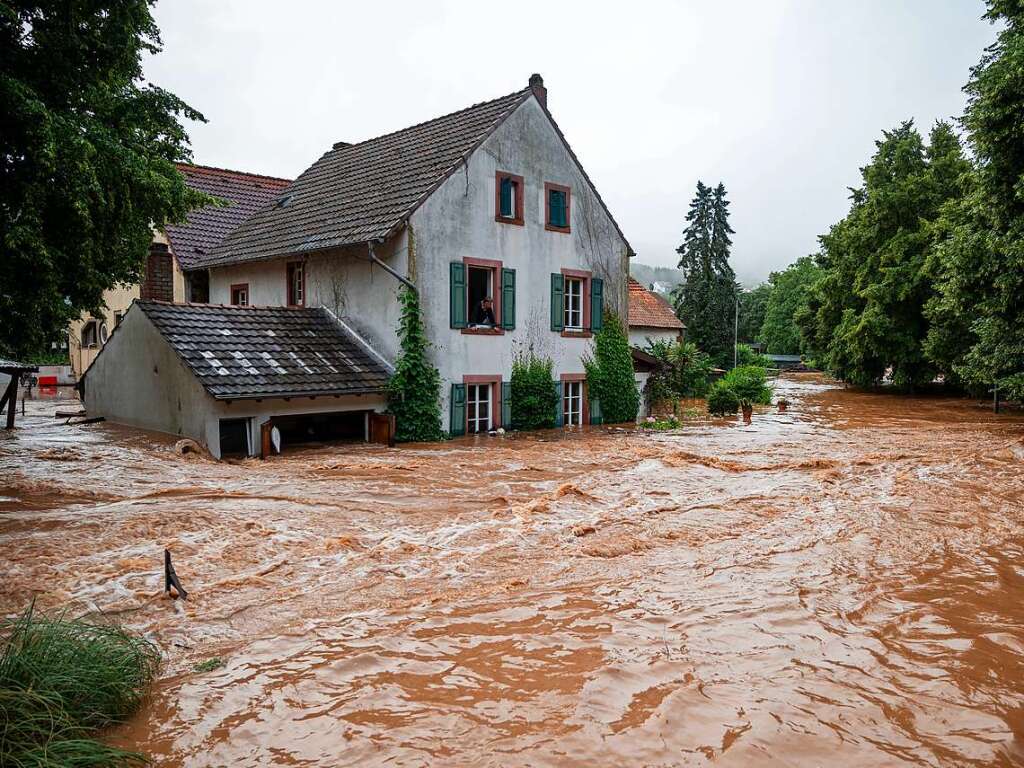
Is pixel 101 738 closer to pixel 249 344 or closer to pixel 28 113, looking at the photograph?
pixel 28 113

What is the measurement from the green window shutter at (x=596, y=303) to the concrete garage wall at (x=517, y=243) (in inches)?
13.3

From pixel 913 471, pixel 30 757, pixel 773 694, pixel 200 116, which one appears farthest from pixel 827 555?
pixel 200 116

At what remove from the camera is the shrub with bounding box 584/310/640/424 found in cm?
2394

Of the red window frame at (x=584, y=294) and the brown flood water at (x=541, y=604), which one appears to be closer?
the brown flood water at (x=541, y=604)

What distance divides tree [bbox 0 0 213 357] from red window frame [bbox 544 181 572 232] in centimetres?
1115

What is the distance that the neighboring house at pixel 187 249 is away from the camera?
26.5 m

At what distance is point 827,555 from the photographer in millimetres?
9891

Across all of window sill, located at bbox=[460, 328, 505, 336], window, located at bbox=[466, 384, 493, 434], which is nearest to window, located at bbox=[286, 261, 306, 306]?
window sill, located at bbox=[460, 328, 505, 336]

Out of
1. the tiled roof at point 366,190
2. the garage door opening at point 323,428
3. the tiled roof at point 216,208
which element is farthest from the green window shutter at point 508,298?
the tiled roof at point 216,208

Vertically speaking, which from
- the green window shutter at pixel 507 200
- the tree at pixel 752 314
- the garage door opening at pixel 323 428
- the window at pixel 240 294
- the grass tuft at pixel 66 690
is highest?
the tree at pixel 752 314

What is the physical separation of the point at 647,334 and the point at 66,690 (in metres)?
43.2

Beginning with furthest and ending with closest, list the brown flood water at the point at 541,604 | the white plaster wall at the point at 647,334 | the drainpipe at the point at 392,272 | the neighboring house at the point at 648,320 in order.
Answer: the neighboring house at the point at 648,320 < the white plaster wall at the point at 647,334 < the drainpipe at the point at 392,272 < the brown flood water at the point at 541,604

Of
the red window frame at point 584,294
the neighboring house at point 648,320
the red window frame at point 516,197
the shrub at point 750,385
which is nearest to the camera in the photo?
the red window frame at point 516,197

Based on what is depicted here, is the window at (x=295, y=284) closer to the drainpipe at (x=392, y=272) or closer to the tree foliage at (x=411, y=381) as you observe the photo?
the drainpipe at (x=392, y=272)
